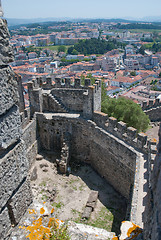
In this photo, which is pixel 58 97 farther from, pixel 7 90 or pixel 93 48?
pixel 93 48

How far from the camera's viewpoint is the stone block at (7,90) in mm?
2766

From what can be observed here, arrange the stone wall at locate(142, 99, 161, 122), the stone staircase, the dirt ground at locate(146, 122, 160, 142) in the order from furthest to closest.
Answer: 1. the stone wall at locate(142, 99, 161, 122)
2. the dirt ground at locate(146, 122, 160, 142)
3. the stone staircase

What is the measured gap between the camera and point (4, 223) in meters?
3.10

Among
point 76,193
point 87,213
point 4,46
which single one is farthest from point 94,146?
point 4,46

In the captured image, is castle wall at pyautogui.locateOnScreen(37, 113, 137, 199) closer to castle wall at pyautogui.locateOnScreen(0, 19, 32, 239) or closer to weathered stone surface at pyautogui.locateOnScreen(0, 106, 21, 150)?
castle wall at pyautogui.locateOnScreen(0, 19, 32, 239)

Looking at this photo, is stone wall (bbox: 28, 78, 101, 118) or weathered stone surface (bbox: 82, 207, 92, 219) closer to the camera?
weathered stone surface (bbox: 82, 207, 92, 219)

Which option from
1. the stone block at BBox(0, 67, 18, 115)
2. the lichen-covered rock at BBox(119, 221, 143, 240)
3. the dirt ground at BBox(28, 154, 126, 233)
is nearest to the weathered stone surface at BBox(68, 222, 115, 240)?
the lichen-covered rock at BBox(119, 221, 143, 240)

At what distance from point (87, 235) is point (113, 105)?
35.2 feet

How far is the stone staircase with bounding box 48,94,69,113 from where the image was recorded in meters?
12.6

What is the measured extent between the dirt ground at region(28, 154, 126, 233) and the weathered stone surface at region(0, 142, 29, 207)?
5.01m

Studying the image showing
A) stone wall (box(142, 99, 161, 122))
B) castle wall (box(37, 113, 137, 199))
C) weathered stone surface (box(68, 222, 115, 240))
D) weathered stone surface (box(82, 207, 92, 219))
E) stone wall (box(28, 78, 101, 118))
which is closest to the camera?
weathered stone surface (box(68, 222, 115, 240))

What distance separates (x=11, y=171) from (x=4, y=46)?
1.73m

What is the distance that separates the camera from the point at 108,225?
844cm

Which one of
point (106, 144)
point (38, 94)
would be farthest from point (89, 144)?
point (38, 94)
